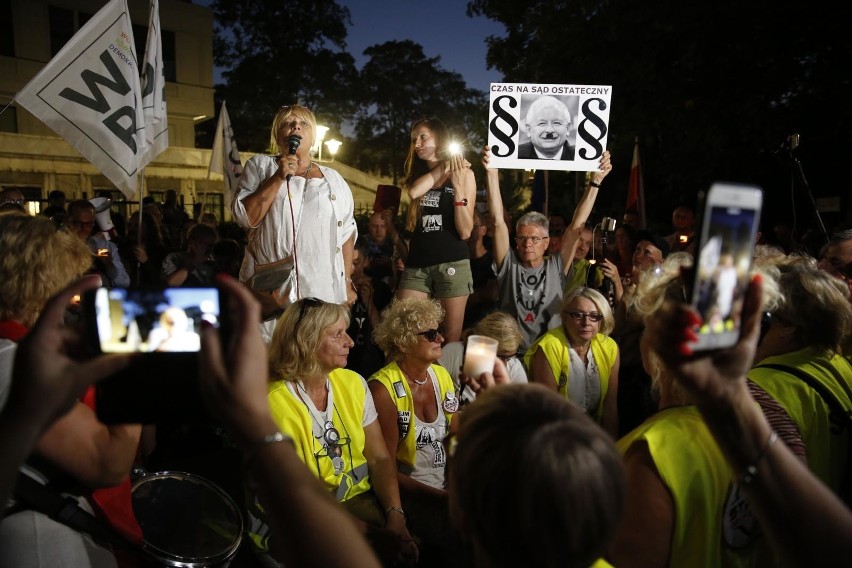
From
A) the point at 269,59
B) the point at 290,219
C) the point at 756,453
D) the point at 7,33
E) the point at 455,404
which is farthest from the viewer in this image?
the point at 269,59

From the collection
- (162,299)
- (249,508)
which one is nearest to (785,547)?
(162,299)

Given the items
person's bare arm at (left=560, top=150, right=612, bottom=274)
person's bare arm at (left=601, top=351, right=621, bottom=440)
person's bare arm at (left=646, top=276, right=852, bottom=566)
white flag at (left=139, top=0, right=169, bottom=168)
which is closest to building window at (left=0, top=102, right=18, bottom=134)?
white flag at (left=139, top=0, right=169, bottom=168)

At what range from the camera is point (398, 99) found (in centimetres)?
5866

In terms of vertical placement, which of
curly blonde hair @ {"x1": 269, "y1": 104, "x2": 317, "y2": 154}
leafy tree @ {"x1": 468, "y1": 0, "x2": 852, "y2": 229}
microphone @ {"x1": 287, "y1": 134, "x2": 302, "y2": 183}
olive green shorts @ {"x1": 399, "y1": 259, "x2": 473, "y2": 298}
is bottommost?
olive green shorts @ {"x1": 399, "y1": 259, "x2": 473, "y2": 298}

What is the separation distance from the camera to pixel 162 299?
1.26 meters

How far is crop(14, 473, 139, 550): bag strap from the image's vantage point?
1.70m

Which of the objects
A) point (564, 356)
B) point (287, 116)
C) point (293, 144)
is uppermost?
point (287, 116)

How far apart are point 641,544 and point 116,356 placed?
55.6 inches

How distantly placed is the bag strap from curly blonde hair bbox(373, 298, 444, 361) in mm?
2230

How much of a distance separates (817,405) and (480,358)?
1.36 metres

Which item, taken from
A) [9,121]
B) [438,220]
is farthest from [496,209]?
[9,121]

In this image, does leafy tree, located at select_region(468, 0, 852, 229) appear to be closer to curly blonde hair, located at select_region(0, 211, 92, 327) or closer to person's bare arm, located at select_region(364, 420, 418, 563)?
person's bare arm, located at select_region(364, 420, 418, 563)

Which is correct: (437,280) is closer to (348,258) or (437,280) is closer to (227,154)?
(348,258)

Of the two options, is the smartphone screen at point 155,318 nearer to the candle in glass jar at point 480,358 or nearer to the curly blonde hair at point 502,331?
the candle in glass jar at point 480,358
